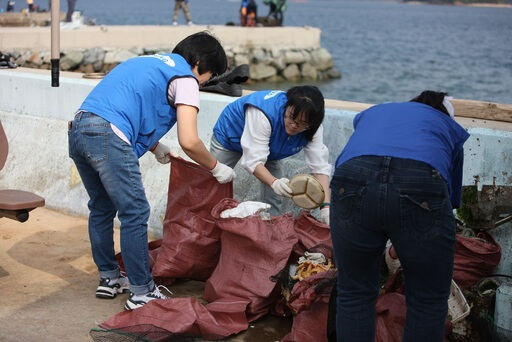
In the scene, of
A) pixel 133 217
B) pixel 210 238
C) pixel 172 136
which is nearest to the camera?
pixel 133 217

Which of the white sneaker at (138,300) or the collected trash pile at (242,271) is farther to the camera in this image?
the white sneaker at (138,300)

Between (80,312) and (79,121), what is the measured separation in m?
1.02

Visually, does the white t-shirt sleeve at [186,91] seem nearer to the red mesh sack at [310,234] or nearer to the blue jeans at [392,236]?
the red mesh sack at [310,234]

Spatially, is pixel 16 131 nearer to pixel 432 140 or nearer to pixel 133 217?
pixel 133 217

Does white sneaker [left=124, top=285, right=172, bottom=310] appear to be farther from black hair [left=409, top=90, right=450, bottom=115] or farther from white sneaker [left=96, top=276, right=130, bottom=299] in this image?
black hair [left=409, top=90, right=450, bottom=115]

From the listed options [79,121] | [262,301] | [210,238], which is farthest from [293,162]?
[79,121]

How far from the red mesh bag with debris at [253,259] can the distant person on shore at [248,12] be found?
78.0 feet

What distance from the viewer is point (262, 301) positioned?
13.8ft

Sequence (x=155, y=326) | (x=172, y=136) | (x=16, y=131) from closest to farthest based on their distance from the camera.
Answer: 1. (x=155, y=326)
2. (x=172, y=136)
3. (x=16, y=131)

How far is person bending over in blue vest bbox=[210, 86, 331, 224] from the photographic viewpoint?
4.29 metres

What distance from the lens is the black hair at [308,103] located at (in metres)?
4.23

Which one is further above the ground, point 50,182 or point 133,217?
point 133,217

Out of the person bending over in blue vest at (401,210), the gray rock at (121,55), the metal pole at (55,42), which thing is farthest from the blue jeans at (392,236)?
the gray rock at (121,55)

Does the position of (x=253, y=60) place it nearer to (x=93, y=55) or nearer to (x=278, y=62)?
(x=278, y=62)
